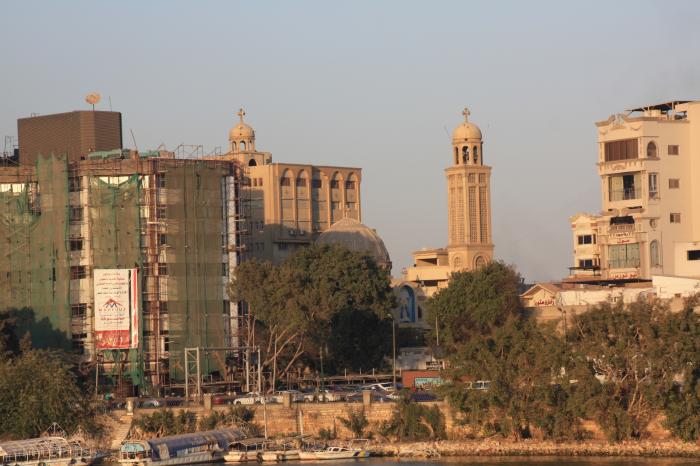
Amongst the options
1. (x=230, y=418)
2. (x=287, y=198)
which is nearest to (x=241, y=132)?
(x=287, y=198)

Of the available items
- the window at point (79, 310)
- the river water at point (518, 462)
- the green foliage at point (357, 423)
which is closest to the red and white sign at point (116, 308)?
the window at point (79, 310)

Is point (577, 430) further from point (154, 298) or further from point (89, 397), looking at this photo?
point (154, 298)

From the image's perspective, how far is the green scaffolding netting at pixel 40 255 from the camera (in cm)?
9869

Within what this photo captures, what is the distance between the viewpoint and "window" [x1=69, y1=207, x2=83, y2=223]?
99.6 meters

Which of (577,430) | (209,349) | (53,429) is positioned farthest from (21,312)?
(577,430)

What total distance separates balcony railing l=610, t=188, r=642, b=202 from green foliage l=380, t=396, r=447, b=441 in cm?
3690

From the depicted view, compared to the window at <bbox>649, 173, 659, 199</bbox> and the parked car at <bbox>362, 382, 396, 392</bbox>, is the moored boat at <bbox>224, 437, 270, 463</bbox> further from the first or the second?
the window at <bbox>649, 173, 659, 199</bbox>

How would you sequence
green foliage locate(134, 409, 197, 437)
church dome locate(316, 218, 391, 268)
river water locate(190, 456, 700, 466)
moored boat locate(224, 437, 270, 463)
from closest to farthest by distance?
river water locate(190, 456, 700, 466) < moored boat locate(224, 437, 270, 463) < green foliage locate(134, 409, 197, 437) < church dome locate(316, 218, 391, 268)

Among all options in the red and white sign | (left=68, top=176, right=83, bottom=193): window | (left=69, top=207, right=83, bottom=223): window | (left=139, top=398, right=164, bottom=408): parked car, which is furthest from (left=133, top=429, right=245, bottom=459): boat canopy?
(left=68, top=176, right=83, bottom=193): window

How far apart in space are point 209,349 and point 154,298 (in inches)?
221

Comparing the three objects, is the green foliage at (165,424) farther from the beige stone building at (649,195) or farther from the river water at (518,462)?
the beige stone building at (649,195)

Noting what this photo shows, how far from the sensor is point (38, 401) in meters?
79.2

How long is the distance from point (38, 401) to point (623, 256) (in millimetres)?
45874

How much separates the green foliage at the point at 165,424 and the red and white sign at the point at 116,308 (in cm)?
1692
